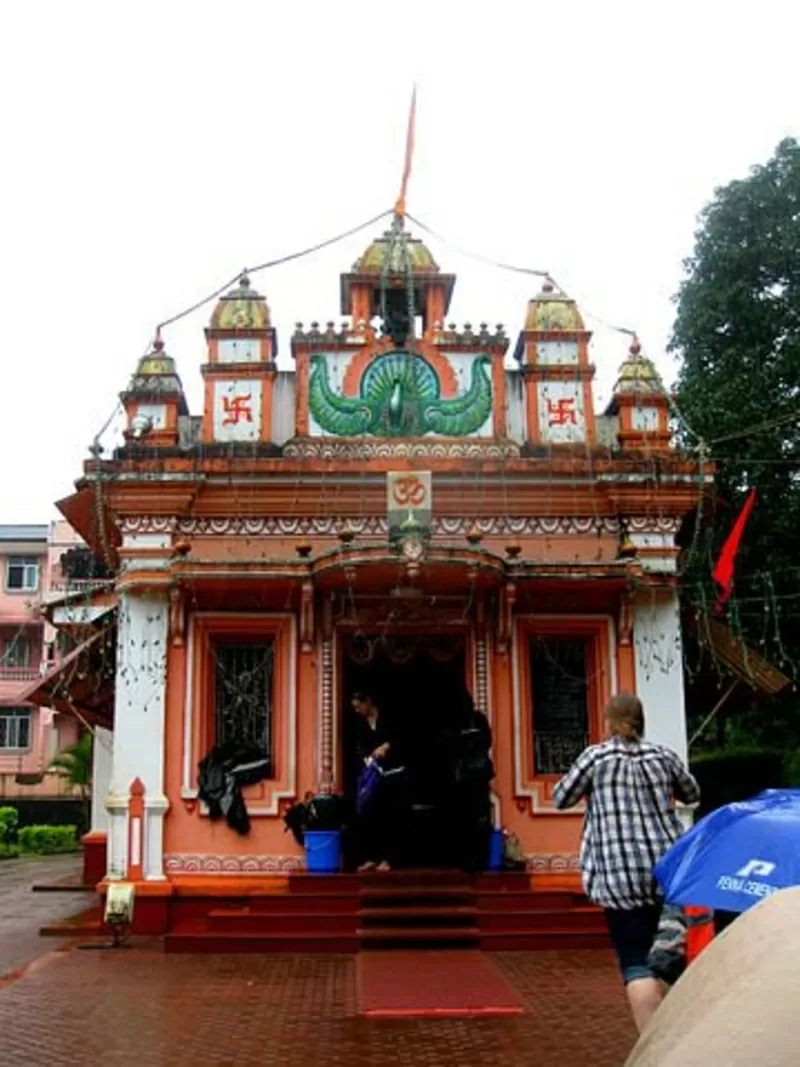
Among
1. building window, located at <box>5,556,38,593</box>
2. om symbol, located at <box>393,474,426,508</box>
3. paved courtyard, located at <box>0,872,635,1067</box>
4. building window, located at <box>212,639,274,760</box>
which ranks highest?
building window, located at <box>5,556,38,593</box>

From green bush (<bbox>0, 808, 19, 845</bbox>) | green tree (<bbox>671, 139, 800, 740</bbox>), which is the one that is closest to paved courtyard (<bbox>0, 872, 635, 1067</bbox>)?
green tree (<bbox>671, 139, 800, 740</bbox>)

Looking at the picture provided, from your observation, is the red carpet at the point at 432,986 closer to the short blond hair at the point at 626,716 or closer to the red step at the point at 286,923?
the red step at the point at 286,923

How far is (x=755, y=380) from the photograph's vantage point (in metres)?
19.3

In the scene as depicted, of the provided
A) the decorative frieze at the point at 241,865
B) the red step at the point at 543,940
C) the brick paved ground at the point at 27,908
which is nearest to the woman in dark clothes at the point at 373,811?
the decorative frieze at the point at 241,865

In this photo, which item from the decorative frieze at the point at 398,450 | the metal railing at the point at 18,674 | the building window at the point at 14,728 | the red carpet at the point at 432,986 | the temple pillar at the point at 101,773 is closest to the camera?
the red carpet at the point at 432,986

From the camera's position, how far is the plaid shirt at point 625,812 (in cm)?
518

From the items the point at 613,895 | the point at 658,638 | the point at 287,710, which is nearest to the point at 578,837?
the point at 658,638

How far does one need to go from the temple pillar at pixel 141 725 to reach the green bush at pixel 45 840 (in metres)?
22.5

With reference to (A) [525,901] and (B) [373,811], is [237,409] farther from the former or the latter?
(A) [525,901]

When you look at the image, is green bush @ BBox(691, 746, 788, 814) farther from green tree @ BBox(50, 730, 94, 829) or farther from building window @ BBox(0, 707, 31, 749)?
building window @ BBox(0, 707, 31, 749)

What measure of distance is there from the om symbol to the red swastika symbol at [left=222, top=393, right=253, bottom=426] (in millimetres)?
2186

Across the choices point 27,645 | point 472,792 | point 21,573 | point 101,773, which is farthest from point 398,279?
point 27,645

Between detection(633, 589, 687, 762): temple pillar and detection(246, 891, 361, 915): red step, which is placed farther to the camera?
detection(633, 589, 687, 762): temple pillar

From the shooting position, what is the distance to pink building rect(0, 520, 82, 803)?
40.8m
